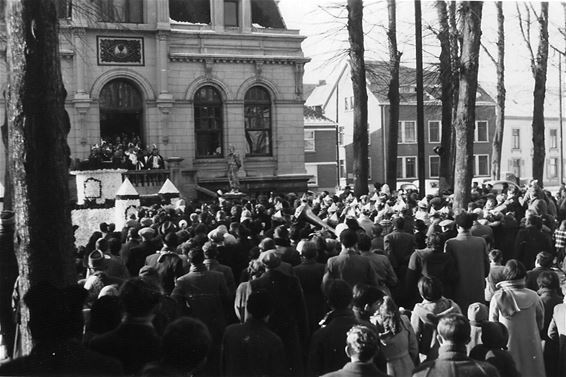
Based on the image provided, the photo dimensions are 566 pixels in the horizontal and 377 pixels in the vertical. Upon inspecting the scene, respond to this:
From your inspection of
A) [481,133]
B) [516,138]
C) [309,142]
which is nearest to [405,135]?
[481,133]

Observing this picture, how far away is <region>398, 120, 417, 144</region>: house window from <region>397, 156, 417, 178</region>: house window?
1328 mm

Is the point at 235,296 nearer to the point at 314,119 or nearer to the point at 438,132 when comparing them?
the point at 314,119

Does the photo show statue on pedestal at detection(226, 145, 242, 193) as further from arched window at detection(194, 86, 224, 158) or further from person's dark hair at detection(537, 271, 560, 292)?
person's dark hair at detection(537, 271, 560, 292)

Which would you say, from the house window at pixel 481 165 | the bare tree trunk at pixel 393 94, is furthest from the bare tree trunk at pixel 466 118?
the house window at pixel 481 165

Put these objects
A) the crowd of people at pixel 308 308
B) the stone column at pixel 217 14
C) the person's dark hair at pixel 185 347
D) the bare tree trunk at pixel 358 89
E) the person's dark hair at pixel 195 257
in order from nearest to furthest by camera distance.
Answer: the person's dark hair at pixel 185 347
the crowd of people at pixel 308 308
the person's dark hair at pixel 195 257
the bare tree trunk at pixel 358 89
the stone column at pixel 217 14

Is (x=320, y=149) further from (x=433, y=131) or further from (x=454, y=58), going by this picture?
(x=454, y=58)

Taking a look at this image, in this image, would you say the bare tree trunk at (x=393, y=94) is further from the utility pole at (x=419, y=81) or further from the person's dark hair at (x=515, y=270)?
the person's dark hair at (x=515, y=270)

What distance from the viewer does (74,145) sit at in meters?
30.9

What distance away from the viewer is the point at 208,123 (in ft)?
111

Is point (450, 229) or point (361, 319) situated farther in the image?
point (450, 229)

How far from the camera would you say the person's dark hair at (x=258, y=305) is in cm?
605

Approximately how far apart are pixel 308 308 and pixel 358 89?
55.1ft

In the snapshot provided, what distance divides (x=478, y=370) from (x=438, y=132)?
55.7 metres

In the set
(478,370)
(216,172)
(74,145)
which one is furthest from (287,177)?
(478,370)
